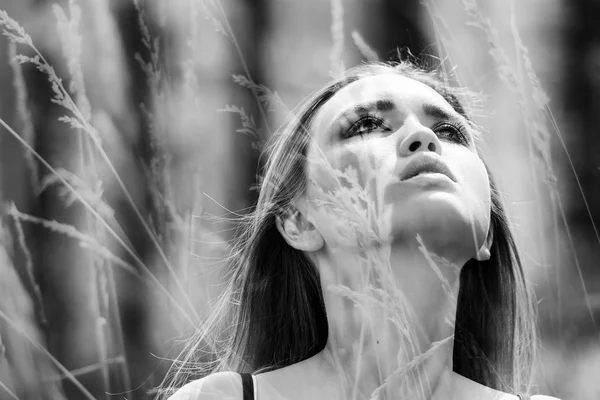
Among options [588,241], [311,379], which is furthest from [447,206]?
[588,241]

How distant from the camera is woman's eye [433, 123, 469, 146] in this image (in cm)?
173

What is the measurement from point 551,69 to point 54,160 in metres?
1.70

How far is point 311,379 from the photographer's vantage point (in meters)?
1.67

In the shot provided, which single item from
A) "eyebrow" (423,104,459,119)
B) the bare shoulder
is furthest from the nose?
the bare shoulder

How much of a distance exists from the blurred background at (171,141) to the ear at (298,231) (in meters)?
0.64

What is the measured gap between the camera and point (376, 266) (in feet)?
5.33

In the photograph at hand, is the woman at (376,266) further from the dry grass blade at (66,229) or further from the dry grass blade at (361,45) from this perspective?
the dry grass blade at (66,229)

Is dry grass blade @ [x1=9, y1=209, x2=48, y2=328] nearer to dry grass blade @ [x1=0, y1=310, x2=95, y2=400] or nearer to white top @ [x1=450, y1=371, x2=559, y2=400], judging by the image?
dry grass blade @ [x1=0, y1=310, x2=95, y2=400]

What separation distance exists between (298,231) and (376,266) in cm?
22

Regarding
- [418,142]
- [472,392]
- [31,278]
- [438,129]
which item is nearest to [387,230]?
[418,142]

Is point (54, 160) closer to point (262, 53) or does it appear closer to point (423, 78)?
point (262, 53)

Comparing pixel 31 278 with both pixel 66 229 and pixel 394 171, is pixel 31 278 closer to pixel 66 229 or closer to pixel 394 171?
pixel 66 229

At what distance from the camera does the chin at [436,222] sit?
1.54 m

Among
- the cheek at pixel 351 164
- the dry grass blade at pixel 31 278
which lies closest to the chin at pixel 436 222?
the cheek at pixel 351 164
